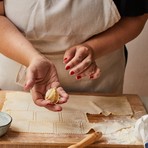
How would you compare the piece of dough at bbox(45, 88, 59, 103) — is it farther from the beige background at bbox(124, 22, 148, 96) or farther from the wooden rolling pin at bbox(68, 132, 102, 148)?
the beige background at bbox(124, 22, 148, 96)

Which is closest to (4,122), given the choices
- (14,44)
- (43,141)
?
(43,141)

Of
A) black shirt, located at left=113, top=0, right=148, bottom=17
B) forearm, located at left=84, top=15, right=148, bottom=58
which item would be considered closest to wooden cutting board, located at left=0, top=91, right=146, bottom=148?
forearm, located at left=84, top=15, right=148, bottom=58

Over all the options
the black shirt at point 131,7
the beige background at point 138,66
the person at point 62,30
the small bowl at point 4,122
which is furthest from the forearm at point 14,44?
the beige background at point 138,66

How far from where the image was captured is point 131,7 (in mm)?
943

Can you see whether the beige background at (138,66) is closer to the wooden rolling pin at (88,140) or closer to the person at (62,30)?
the person at (62,30)

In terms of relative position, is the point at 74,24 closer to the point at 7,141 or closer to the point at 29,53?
the point at 29,53

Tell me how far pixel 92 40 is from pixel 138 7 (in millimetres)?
152

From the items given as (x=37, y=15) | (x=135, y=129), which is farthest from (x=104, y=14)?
(x=135, y=129)

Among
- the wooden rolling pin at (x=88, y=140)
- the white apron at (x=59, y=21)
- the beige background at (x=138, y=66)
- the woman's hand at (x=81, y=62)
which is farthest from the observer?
the beige background at (x=138, y=66)

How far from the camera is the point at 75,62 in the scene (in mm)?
817

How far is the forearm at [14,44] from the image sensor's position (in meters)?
0.87

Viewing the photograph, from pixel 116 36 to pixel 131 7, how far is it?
0.09 metres

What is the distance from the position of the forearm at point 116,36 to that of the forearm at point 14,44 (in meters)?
0.16

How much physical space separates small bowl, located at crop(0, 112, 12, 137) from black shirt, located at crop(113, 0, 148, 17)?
0.41 metres
